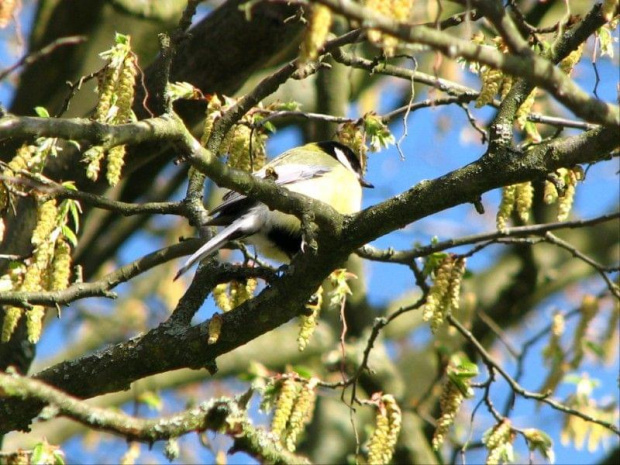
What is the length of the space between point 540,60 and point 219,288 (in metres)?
2.32

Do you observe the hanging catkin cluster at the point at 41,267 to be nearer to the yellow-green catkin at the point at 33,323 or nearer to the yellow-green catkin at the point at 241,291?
the yellow-green catkin at the point at 33,323

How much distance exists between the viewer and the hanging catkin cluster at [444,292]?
372 cm

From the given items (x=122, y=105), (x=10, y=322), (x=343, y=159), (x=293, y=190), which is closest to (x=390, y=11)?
(x=122, y=105)

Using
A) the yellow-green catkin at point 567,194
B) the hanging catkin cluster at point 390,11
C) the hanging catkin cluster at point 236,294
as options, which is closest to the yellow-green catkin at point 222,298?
the hanging catkin cluster at point 236,294

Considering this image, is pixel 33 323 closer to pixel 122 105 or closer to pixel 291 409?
pixel 122 105

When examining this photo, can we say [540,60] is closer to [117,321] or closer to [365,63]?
[365,63]

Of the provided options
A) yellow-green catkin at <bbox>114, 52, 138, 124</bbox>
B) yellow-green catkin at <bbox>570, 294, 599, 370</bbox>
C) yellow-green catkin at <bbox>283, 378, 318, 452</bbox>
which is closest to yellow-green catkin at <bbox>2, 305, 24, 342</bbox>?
yellow-green catkin at <bbox>114, 52, 138, 124</bbox>

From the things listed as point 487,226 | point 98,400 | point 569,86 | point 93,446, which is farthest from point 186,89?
point 487,226

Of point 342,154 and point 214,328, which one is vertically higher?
point 342,154

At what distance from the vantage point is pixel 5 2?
3055 mm

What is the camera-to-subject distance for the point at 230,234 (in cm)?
405

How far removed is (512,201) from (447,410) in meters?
0.92

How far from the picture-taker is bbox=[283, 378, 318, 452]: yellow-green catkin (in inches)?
139

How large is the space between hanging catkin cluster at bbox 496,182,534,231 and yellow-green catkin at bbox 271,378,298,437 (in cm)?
107
